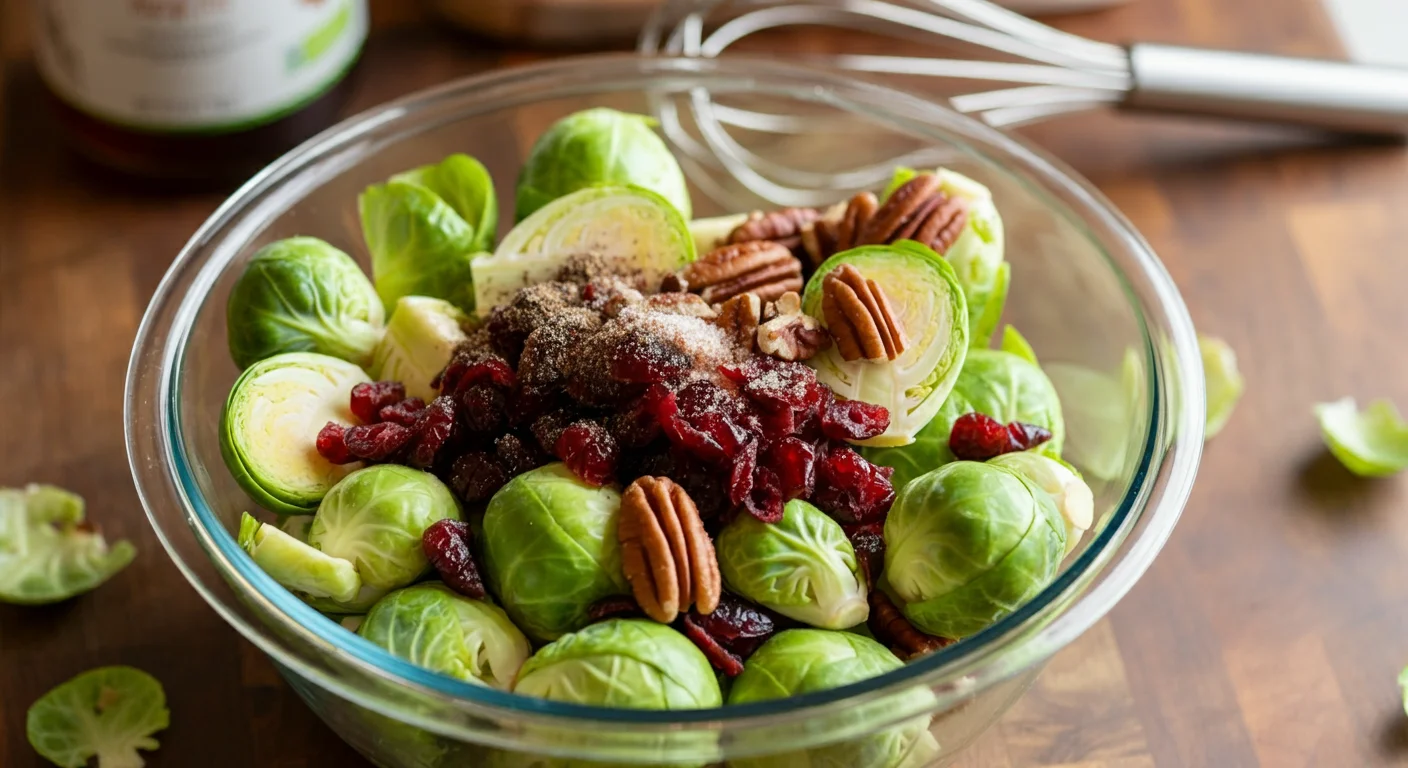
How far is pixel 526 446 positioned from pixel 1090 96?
1.58m

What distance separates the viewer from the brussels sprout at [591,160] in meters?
2.06

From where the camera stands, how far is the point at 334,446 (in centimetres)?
175

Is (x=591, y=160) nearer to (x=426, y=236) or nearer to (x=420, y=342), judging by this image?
(x=426, y=236)

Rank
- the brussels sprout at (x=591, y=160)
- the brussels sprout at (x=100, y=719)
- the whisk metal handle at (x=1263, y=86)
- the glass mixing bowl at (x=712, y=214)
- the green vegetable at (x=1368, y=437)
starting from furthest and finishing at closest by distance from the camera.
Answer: the whisk metal handle at (x=1263, y=86), the green vegetable at (x=1368, y=437), the brussels sprout at (x=591, y=160), the brussels sprout at (x=100, y=719), the glass mixing bowl at (x=712, y=214)

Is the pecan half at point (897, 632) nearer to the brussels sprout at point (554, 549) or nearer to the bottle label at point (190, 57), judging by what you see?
the brussels sprout at point (554, 549)

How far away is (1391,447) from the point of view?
7.29 ft

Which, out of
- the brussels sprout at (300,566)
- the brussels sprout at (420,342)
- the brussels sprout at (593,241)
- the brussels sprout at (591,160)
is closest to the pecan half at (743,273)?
the brussels sprout at (593,241)

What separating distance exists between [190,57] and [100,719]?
119cm

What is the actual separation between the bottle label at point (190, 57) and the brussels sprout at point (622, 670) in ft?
4.62

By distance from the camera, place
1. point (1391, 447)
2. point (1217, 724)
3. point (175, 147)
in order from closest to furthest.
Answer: point (1217, 724), point (1391, 447), point (175, 147)

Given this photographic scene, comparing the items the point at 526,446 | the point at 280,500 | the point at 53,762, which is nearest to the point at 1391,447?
the point at 526,446

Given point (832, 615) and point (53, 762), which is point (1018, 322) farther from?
point (53, 762)

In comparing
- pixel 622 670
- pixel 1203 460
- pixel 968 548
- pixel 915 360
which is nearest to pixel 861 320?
pixel 915 360

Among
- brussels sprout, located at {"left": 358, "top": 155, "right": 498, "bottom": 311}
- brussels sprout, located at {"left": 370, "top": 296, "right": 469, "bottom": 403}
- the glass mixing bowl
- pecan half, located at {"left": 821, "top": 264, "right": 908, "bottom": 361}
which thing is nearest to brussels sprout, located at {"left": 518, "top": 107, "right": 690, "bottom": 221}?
brussels sprout, located at {"left": 358, "top": 155, "right": 498, "bottom": 311}
